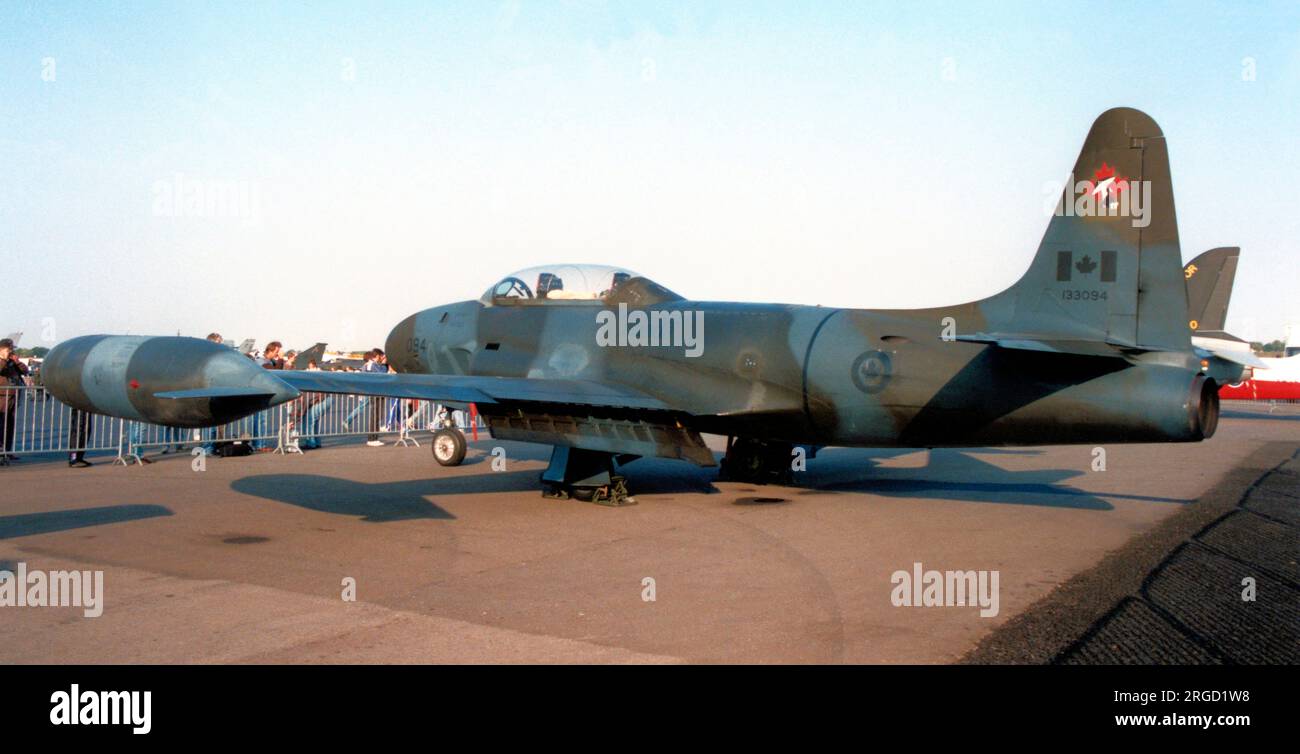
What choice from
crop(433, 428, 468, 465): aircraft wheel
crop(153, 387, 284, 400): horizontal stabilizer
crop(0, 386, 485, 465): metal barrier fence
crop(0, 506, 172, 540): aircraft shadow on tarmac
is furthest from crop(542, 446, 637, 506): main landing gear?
crop(0, 506, 172, 540): aircraft shadow on tarmac

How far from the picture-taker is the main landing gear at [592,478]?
516 inches

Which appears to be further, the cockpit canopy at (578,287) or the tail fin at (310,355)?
the tail fin at (310,355)

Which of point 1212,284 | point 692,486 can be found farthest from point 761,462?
point 1212,284

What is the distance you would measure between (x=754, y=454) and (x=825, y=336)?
375cm

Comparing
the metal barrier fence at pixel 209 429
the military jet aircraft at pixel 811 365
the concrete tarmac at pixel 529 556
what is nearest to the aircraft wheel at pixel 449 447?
the concrete tarmac at pixel 529 556

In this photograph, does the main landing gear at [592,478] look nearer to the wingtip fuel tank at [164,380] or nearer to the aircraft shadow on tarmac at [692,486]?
the aircraft shadow on tarmac at [692,486]

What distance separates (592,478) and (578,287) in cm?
311

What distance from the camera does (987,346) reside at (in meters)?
10.7

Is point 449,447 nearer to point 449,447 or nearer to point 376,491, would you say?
point 449,447

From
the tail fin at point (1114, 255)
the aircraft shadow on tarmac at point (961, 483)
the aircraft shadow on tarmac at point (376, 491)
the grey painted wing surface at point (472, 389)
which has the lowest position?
the aircraft shadow on tarmac at point (961, 483)

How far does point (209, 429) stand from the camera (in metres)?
19.7

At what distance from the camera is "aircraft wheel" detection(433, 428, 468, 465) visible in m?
17.2

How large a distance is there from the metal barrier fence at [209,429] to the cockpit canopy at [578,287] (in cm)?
295
